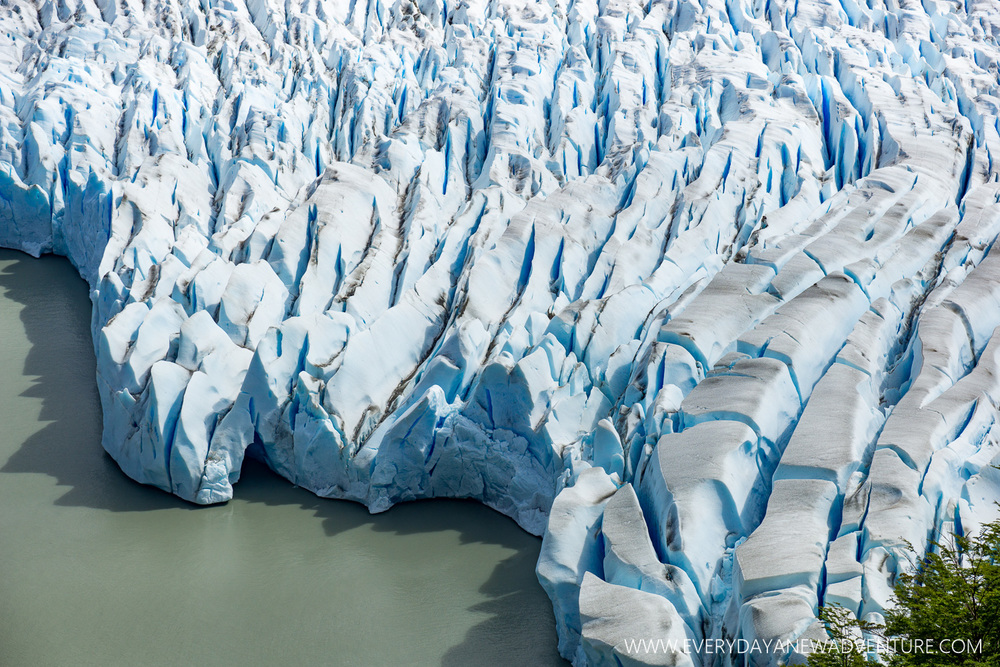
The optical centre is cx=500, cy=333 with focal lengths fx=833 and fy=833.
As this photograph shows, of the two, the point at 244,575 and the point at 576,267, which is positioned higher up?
the point at 576,267

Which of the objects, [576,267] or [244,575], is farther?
[576,267]

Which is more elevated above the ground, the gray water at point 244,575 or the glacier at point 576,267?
the glacier at point 576,267

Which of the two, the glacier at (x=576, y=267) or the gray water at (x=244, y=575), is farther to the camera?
the gray water at (x=244, y=575)

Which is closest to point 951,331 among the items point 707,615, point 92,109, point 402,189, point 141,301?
point 707,615

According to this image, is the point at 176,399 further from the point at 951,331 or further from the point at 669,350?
the point at 951,331
